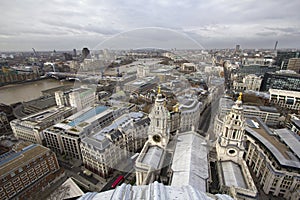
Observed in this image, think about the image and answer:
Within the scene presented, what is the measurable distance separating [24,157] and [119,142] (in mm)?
5840

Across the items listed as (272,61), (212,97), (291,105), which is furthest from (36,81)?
(272,61)

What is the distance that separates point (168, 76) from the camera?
22.7 ft

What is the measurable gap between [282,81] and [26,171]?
1285 inches

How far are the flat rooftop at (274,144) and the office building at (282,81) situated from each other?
1642 cm

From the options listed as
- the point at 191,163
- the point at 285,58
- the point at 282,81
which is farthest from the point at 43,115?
the point at 285,58

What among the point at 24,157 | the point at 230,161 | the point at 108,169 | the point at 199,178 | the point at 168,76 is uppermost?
the point at 168,76

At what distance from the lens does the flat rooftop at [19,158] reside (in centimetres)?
808

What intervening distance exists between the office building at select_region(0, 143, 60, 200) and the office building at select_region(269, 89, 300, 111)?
25222mm

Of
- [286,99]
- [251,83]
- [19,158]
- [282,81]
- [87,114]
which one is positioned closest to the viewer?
[19,158]

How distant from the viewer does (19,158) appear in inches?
347

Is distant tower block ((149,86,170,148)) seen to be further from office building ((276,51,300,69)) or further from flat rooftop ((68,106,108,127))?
office building ((276,51,300,69))

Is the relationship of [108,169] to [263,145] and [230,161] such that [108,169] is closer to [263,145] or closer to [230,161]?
[230,161]

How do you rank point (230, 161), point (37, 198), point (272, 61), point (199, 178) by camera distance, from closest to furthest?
point (199, 178) < point (230, 161) < point (37, 198) < point (272, 61)

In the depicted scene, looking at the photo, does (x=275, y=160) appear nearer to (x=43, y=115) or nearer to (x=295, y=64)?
(x=43, y=115)
